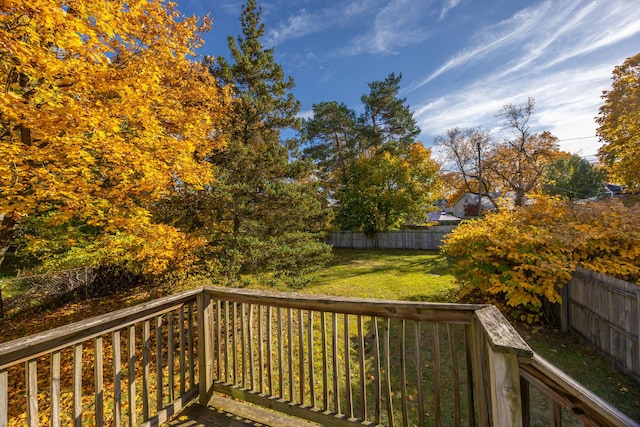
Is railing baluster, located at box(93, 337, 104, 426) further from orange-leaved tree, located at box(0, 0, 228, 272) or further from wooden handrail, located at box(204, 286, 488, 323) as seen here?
orange-leaved tree, located at box(0, 0, 228, 272)

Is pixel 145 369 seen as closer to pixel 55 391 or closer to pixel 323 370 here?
pixel 55 391

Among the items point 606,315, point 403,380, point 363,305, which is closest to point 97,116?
point 363,305

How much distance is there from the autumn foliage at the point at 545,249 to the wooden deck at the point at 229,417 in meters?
4.14

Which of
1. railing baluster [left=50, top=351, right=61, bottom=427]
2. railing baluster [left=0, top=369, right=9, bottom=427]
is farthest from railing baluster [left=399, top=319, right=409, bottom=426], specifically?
railing baluster [left=0, top=369, right=9, bottom=427]

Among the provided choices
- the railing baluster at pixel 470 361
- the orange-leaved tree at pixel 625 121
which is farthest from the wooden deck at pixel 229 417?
the orange-leaved tree at pixel 625 121

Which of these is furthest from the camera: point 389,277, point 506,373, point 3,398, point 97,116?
point 389,277

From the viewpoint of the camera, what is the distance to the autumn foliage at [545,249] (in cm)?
405

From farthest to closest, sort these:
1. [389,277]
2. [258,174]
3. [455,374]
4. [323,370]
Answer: [389,277]
[258,174]
[323,370]
[455,374]

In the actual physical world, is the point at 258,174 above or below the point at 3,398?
above

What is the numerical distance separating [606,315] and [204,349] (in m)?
5.27

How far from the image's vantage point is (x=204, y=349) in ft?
8.02

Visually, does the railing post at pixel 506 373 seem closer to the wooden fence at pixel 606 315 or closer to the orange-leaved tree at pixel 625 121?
the wooden fence at pixel 606 315

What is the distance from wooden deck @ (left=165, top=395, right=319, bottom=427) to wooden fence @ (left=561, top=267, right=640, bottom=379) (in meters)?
4.11

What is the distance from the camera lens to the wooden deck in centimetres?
216
